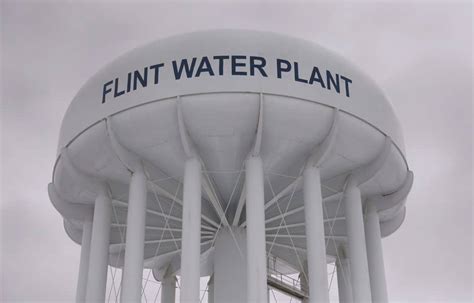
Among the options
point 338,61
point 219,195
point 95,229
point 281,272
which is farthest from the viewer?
point 281,272

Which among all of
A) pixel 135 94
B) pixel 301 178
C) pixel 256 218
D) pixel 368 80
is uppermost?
pixel 368 80

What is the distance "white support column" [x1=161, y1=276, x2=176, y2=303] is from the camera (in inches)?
803

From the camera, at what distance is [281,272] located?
2167 centimetres

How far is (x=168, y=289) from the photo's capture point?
20.6 m

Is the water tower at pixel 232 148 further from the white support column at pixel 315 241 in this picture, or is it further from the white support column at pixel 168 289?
the white support column at pixel 168 289

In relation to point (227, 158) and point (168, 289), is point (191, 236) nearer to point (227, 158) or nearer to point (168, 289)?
point (227, 158)

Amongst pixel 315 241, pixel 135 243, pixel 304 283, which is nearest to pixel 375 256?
pixel 315 241

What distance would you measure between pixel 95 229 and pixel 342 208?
667 cm

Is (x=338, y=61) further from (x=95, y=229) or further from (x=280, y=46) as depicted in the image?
(x=95, y=229)

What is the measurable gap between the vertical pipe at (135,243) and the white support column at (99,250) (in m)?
1.74

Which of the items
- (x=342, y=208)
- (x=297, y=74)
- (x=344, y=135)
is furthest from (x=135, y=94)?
(x=342, y=208)

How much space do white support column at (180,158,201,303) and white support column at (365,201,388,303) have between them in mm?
5446

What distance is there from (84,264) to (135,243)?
3.32 meters

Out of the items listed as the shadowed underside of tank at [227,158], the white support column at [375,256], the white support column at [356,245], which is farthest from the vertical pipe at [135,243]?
the white support column at [375,256]
